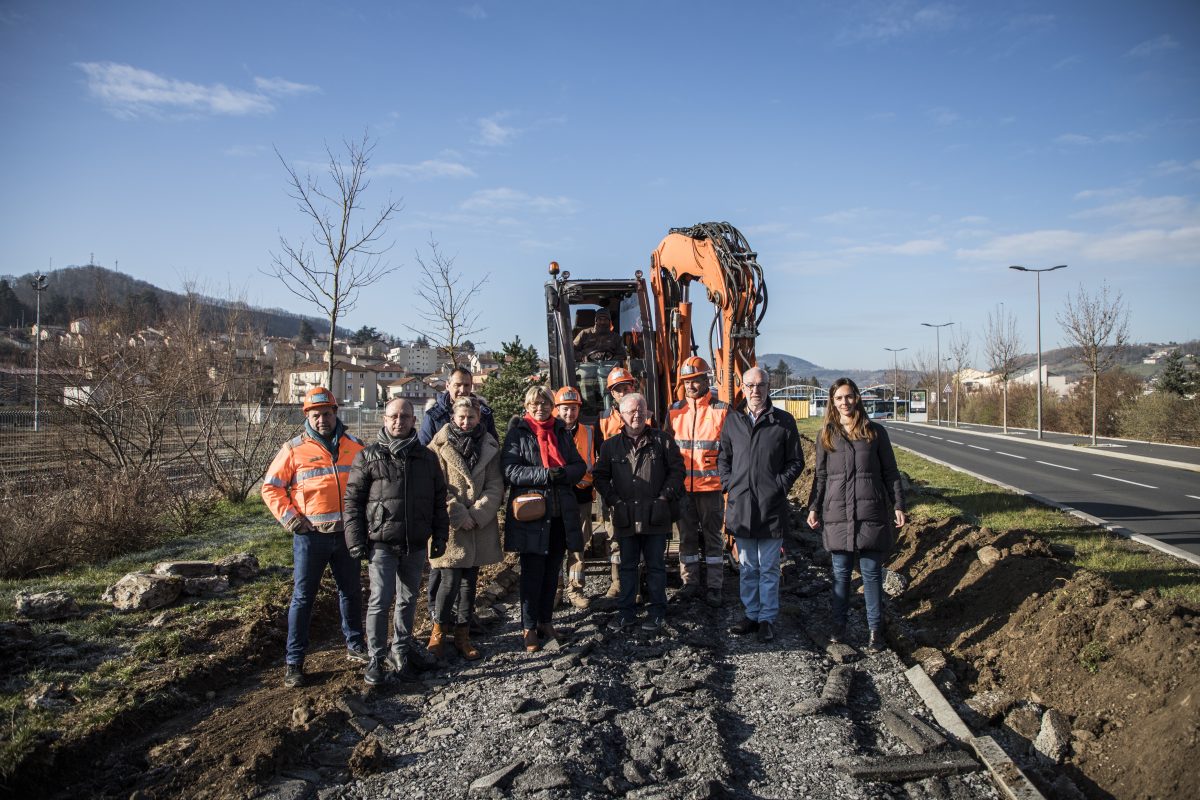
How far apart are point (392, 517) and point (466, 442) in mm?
854

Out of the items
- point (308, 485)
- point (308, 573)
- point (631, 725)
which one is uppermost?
point (308, 485)

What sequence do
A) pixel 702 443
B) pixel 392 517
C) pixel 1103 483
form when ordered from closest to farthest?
pixel 392 517
pixel 702 443
pixel 1103 483

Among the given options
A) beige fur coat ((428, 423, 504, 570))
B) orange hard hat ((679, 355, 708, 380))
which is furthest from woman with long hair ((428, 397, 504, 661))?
orange hard hat ((679, 355, 708, 380))

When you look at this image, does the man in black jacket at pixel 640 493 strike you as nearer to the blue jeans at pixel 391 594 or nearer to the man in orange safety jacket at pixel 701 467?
the man in orange safety jacket at pixel 701 467

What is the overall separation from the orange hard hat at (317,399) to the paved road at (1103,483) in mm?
9238

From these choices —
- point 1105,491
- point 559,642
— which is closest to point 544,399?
point 559,642

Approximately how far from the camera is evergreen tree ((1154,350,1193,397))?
31.5 meters

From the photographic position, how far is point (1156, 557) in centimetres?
836

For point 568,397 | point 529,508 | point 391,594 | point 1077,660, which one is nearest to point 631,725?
point 529,508

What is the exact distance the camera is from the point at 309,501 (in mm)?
5297

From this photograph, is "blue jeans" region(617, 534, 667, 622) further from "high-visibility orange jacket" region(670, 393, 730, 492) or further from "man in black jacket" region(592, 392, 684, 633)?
"high-visibility orange jacket" region(670, 393, 730, 492)

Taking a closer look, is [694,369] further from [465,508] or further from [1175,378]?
[1175,378]

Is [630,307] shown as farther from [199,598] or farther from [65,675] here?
[65,675]

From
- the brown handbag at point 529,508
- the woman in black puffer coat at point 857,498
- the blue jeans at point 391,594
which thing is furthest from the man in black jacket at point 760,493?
the blue jeans at point 391,594
